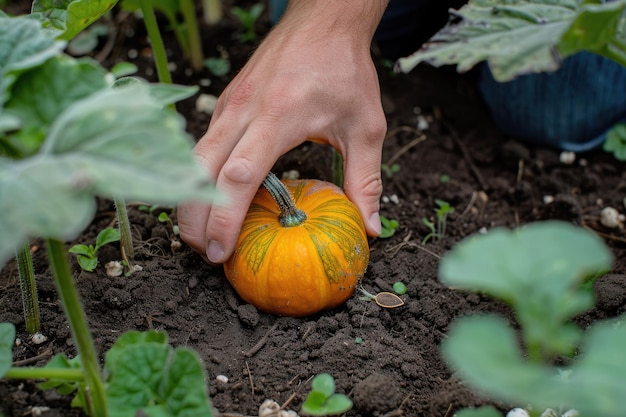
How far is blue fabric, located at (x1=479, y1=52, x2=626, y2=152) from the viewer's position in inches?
114

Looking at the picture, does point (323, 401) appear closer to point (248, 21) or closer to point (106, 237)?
point (106, 237)

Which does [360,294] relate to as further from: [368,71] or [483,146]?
[483,146]

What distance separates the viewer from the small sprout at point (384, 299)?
2.06 metres

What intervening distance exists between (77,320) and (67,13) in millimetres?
857

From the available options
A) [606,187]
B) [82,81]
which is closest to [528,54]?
[82,81]

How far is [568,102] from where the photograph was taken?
2.97m

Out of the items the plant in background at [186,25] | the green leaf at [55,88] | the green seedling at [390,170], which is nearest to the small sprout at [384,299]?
the green seedling at [390,170]

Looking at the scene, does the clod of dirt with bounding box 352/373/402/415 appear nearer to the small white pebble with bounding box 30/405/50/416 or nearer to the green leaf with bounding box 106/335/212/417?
the green leaf with bounding box 106/335/212/417

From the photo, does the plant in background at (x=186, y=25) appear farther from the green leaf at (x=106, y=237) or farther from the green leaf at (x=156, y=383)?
the green leaf at (x=156, y=383)

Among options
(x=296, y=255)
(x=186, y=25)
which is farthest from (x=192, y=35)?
(x=296, y=255)

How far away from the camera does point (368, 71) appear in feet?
7.32

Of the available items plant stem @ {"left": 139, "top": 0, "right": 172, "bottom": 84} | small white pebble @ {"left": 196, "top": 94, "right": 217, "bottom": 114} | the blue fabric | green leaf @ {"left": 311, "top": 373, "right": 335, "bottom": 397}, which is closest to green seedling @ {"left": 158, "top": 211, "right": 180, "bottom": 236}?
plant stem @ {"left": 139, "top": 0, "right": 172, "bottom": 84}

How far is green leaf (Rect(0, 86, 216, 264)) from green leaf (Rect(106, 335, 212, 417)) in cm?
40

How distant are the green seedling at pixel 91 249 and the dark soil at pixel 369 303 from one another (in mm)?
49
